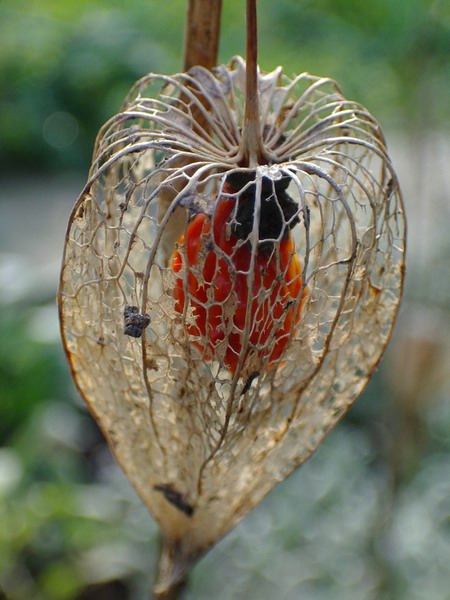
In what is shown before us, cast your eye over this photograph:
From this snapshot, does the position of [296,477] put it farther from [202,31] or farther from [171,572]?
[202,31]

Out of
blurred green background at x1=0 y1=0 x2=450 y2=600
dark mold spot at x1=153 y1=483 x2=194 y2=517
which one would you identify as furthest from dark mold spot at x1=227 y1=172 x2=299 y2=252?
blurred green background at x1=0 y1=0 x2=450 y2=600

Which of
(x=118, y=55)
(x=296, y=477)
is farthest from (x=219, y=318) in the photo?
(x=118, y=55)

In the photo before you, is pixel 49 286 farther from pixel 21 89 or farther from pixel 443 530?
pixel 21 89

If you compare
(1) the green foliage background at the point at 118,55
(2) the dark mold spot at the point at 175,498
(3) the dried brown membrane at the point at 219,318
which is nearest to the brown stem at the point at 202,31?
(3) the dried brown membrane at the point at 219,318

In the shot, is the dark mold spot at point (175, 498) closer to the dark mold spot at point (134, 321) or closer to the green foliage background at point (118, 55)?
the dark mold spot at point (134, 321)

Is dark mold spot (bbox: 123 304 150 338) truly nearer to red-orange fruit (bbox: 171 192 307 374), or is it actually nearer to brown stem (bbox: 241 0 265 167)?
red-orange fruit (bbox: 171 192 307 374)
